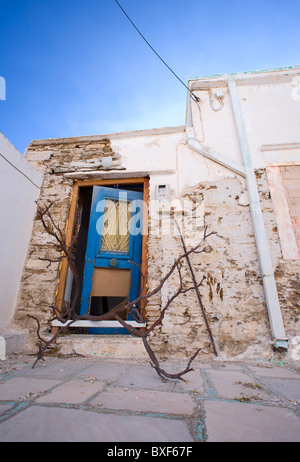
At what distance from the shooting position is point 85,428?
34.7 inches

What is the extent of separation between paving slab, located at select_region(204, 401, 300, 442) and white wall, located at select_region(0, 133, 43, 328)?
2663 mm

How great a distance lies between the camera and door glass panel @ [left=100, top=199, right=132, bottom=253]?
11.3 feet

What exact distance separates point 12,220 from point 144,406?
8.96ft

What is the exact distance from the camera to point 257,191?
3051 millimetres

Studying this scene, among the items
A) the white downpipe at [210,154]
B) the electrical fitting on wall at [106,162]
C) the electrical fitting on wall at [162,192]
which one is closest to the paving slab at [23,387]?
the electrical fitting on wall at [162,192]

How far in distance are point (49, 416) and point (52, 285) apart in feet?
7.11

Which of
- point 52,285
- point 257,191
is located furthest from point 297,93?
point 52,285

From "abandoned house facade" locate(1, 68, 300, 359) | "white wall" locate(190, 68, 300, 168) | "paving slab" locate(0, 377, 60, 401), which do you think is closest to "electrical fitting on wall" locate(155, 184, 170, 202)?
"abandoned house facade" locate(1, 68, 300, 359)

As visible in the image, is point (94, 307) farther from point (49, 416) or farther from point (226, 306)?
point (49, 416)

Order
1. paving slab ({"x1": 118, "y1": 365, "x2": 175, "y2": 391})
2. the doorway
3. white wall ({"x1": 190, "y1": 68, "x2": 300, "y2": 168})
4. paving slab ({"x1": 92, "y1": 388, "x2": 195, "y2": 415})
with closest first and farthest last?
paving slab ({"x1": 92, "y1": 388, "x2": 195, "y2": 415})
paving slab ({"x1": 118, "y1": 365, "x2": 175, "y2": 391})
the doorway
white wall ({"x1": 190, "y1": 68, "x2": 300, "y2": 168})

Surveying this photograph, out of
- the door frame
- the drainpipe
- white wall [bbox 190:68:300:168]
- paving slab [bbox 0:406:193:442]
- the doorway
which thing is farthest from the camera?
white wall [bbox 190:68:300:168]

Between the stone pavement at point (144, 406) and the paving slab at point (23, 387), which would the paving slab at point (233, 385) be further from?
the paving slab at point (23, 387)

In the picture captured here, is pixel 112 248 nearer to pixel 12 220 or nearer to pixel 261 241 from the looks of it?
pixel 12 220

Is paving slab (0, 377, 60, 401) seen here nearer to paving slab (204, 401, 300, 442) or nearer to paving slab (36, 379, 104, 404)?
paving slab (36, 379, 104, 404)
